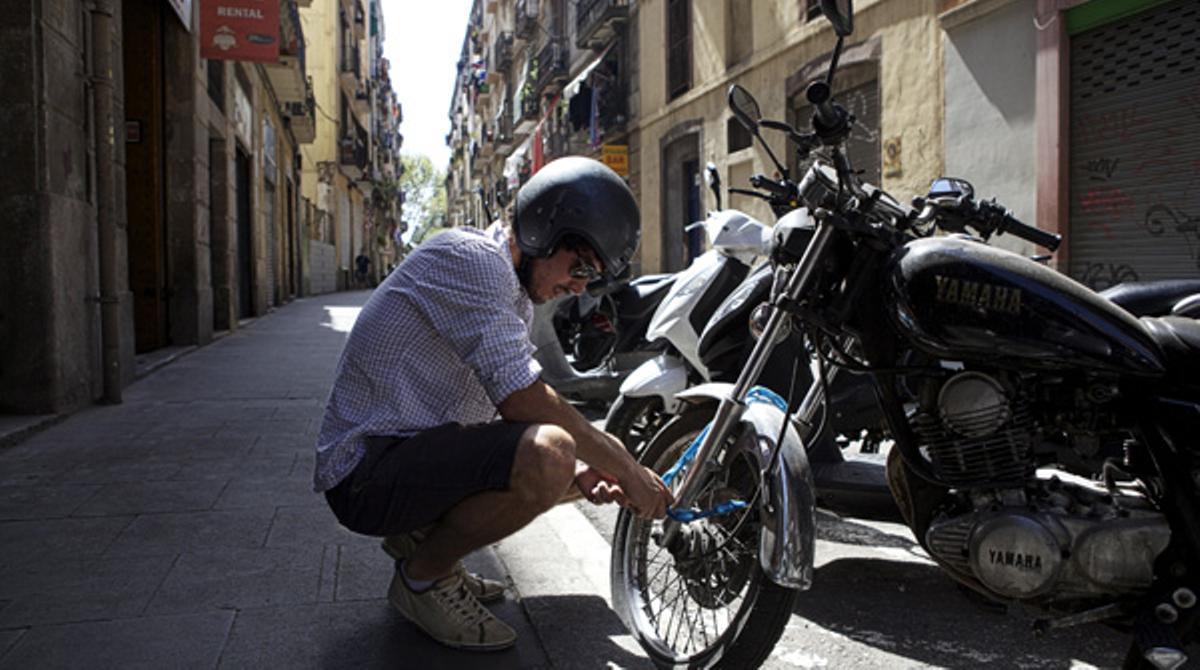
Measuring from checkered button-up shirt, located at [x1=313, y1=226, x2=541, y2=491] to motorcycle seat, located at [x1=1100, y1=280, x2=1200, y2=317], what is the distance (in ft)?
5.45

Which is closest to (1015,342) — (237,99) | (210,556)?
(210,556)

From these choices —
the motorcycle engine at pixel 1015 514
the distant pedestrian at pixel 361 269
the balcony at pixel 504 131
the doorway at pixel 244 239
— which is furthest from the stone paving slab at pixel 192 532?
the distant pedestrian at pixel 361 269

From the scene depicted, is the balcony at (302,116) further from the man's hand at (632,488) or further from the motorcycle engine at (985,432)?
the motorcycle engine at (985,432)

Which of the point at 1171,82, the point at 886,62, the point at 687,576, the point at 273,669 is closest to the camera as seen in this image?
the point at 273,669

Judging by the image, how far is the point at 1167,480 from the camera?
1930 millimetres

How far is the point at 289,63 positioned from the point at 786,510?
761 inches

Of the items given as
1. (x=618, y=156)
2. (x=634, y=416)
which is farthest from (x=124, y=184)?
(x=618, y=156)

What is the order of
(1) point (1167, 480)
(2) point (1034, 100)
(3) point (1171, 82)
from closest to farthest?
1. (1) point (1167, 480)
2. (3) point (1171, 82)
3. (2) point (1034, 100)

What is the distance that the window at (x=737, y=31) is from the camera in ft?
51.2

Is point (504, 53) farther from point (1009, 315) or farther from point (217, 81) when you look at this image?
point (1009, 315)

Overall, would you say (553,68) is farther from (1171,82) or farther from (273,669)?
(273,669)

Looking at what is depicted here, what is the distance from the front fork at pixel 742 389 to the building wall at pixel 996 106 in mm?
7213

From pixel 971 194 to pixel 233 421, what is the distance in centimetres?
488

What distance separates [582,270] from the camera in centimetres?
241
